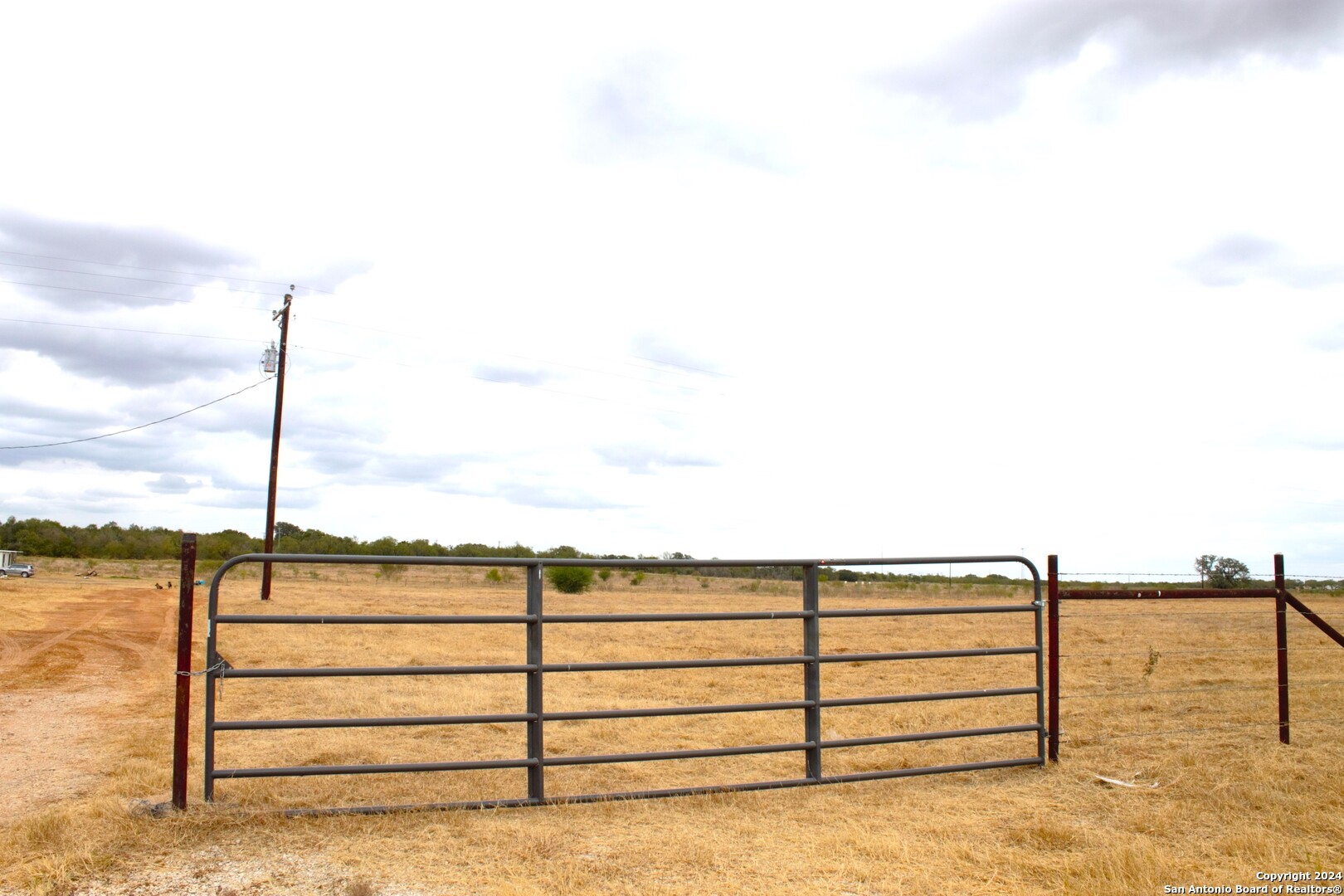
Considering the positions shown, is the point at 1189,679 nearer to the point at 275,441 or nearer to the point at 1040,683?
the point at 1040,683

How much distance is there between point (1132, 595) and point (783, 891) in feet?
16.4

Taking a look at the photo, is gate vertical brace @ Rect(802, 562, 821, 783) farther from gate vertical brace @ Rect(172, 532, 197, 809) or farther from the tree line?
the tree line

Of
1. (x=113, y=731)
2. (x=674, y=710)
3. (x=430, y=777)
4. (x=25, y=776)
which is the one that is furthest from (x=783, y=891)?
(x=113, y=731)

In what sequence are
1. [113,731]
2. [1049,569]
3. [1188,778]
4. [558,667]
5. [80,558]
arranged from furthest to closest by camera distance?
[80,558]
[113,731]
[1049,569]
[1188,778]
[558,667]

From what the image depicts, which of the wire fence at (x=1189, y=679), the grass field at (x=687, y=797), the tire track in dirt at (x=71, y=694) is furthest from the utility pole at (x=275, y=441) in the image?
the wire fence at (x=1189, y=679)

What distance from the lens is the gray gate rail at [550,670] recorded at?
5.62 meters

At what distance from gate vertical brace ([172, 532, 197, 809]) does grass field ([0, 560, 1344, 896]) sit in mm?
196

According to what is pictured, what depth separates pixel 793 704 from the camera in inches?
261

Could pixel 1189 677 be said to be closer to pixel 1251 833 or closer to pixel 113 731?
pixel 1251 833

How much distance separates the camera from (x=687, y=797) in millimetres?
6457

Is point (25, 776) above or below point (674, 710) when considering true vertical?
below

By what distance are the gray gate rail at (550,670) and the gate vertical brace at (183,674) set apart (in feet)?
0.45

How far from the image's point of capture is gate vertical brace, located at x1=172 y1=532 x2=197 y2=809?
18.2 feet

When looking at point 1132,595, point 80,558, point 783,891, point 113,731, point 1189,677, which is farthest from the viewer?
point 80,558
